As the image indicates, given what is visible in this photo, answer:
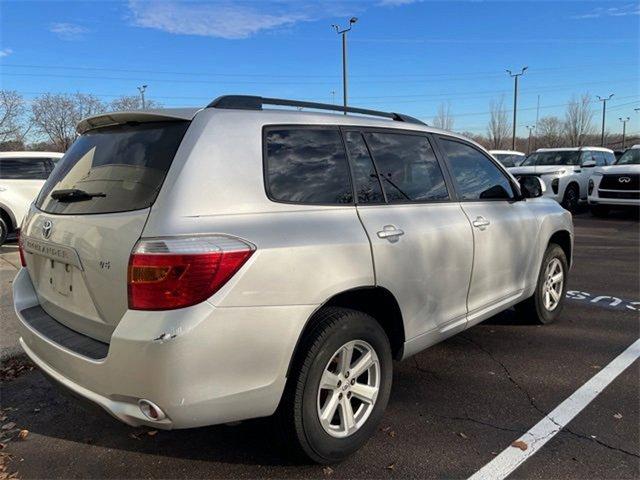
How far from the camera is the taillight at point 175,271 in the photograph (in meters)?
2.17

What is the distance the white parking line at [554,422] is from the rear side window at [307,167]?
5.30 feet

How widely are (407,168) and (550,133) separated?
7549 centimetres

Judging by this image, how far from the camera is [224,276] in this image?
2219 mm

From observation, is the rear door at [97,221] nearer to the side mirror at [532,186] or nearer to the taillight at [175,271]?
the taillight at [175,271]

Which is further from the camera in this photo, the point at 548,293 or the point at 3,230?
the point at 3,230

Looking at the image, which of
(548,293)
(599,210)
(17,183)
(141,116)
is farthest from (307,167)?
(599,210)

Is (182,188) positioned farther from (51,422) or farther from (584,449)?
(584,449)

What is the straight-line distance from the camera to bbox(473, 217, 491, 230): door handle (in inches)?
145

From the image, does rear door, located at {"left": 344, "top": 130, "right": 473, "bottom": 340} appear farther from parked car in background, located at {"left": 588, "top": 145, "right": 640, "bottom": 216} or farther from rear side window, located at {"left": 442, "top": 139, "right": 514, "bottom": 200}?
parked car in background, located at {"left": 588, "top": 145, "right": 640, "bottom": 216}

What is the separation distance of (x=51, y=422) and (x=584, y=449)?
3.21m

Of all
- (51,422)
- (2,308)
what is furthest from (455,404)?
(2,308)

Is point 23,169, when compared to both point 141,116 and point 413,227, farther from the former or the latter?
point 413,227

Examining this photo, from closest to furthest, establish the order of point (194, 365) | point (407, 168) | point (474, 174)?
point (194, 365)
point (407, 168)
point (474, 174)

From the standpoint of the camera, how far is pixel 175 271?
7.11 feet
